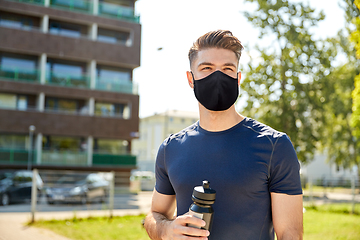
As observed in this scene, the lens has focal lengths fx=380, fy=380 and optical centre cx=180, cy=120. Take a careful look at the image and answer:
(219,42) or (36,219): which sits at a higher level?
(219,42)

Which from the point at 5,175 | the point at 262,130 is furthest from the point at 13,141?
the point at 262,130

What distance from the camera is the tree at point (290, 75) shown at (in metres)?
21.4

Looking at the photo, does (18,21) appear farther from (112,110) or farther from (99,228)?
(99,228)

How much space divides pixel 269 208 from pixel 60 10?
30.6 meters

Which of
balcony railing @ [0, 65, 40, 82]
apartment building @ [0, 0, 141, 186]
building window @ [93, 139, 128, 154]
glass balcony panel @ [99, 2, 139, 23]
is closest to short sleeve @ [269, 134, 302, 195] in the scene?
apartment building @ [0, 0, 141, 186]

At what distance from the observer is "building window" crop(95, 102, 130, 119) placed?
3089cm

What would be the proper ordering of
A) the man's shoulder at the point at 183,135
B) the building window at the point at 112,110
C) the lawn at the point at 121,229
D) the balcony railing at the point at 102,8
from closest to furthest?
the man's shoulder at the point at 183,135, the lawn at the point at 121,229, the balcony railing at the point at 102,8, the building window at the point at 112,110

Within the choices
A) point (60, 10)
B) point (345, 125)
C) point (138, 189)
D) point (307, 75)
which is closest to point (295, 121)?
point (307, 75)

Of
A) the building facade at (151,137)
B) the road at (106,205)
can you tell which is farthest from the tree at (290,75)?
the building facade at (151,137)

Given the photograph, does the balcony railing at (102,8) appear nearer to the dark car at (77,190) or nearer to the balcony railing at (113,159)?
the balcony railing at (113,159)

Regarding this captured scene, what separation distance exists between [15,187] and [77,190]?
3.58m

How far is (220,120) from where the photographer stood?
7.22 feet

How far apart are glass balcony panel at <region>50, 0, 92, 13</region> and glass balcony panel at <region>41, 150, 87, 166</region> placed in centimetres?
1140

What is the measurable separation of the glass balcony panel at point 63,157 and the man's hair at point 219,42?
27.2m
